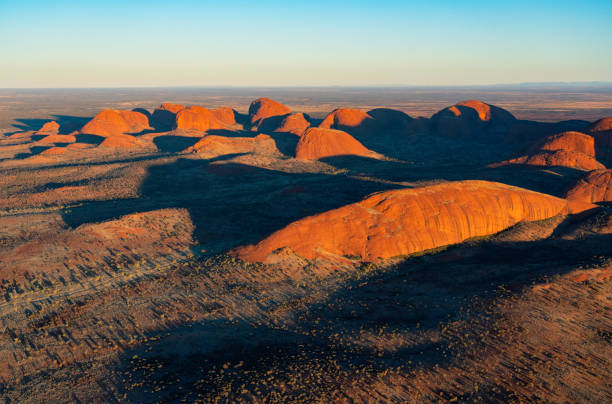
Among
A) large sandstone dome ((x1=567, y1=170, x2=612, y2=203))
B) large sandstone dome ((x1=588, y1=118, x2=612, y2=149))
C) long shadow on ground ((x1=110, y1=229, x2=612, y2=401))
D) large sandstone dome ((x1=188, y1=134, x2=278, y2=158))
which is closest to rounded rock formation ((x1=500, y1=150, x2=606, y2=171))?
large sandstone dome ((x1=588, y1=118, x2=612, y2=149))

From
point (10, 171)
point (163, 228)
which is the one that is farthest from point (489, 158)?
point (10, 171)

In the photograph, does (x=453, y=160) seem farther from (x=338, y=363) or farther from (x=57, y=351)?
(x=57, y=351)

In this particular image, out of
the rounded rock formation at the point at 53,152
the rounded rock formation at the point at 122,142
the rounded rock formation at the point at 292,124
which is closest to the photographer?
the rounded rock formation at the point at 53,152

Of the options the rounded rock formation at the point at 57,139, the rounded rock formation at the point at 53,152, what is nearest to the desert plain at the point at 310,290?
the rounded rock formation at the point at 53,152

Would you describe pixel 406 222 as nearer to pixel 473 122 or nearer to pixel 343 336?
pixel 343 336

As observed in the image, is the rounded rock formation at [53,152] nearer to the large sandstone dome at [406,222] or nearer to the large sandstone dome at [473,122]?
the large sandstone dome at [406,222]

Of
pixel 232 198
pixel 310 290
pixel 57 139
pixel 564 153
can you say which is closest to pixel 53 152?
pixel 57 139

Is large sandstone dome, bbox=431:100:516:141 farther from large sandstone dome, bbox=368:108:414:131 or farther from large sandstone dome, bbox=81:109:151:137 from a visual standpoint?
large sandstone dome, bbox=81:109:151:137
